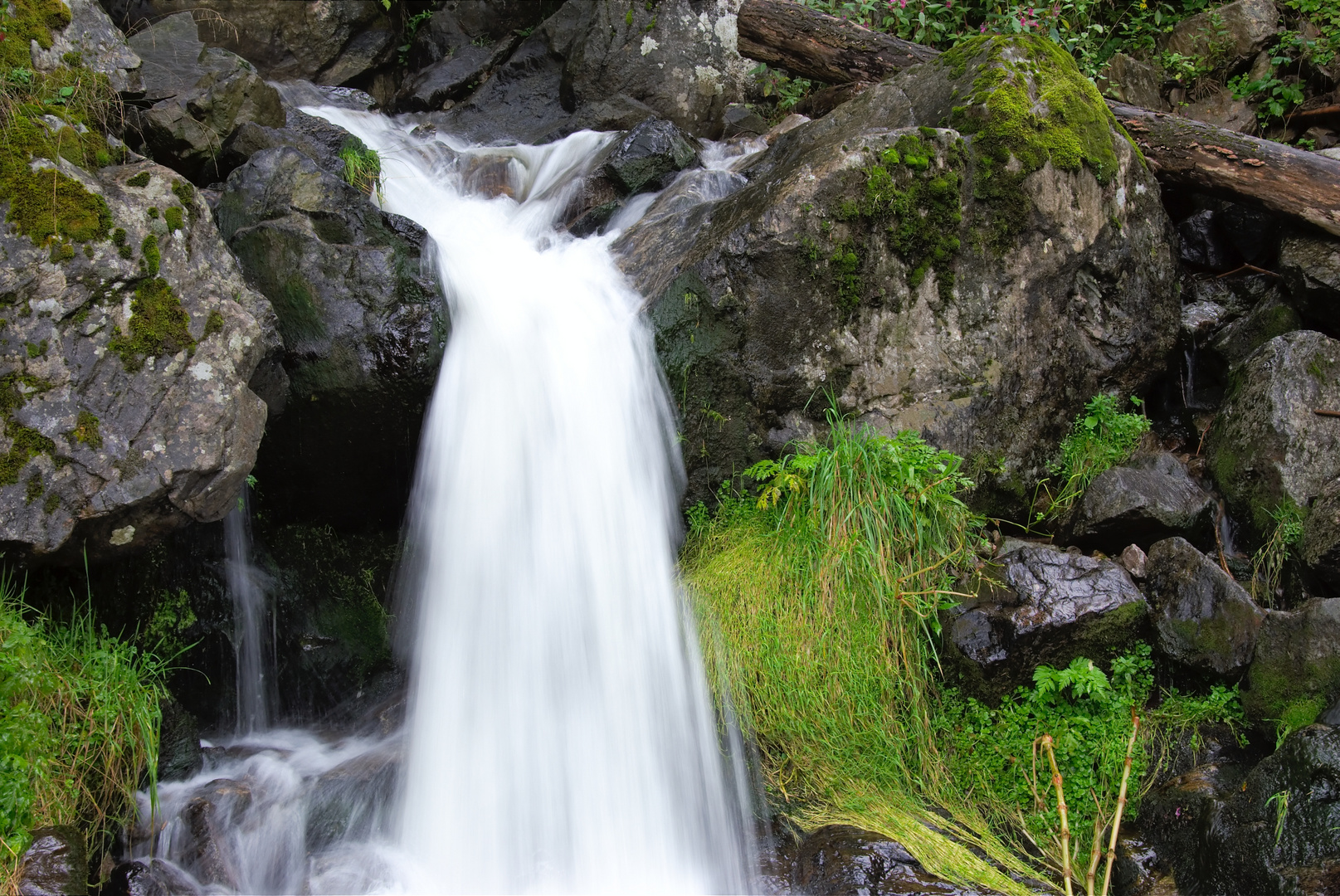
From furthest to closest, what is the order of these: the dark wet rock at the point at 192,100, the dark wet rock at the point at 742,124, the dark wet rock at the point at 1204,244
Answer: the dark wet rock at the point at 742,124 → the dark wet rock at the point at 1204,244 → the dark wet rock at the point at 192,100

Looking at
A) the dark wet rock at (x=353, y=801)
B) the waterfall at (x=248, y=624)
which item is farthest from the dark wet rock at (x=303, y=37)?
the dark wet rock at (x=353, y=801)

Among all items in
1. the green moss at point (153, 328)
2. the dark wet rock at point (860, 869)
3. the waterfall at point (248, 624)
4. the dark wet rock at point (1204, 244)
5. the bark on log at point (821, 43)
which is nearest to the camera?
the dark wet rock at point (860, 869)

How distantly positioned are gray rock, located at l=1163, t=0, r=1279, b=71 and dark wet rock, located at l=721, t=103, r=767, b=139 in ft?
12.8

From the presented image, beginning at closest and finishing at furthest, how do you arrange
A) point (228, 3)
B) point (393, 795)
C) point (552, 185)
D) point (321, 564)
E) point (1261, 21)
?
point (393, 795) → point (321, 564) → point (552, 185) → point (1261, 21) → point (228, 3)

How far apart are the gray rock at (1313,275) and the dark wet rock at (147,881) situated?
22.6ft

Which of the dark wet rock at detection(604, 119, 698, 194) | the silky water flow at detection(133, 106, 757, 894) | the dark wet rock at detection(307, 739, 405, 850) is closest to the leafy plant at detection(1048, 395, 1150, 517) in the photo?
the silky water flow at detection(133, 106, 757, 894)

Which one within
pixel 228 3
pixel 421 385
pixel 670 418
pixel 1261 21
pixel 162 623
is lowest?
pixel 162 623

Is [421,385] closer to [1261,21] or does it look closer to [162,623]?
[162,623]

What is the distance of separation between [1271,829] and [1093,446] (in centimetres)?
253

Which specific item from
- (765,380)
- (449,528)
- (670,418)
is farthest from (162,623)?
(765,380)

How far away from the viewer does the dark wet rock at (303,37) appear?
32.1 feet

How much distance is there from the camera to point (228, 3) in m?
9.86

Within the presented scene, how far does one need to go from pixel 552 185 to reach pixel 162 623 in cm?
440

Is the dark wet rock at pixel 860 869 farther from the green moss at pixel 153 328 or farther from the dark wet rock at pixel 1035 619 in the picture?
the green moss at pixel 153 328
